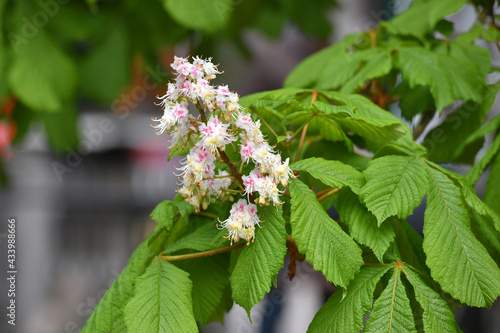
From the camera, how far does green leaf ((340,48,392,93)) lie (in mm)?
655

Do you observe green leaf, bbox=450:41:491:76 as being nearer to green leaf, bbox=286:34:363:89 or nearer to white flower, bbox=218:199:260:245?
green leaf, bbox=286:34:363:89

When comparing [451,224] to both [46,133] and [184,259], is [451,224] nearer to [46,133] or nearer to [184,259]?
[184,259]

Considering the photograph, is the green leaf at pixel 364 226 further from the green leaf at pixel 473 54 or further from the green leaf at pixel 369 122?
the green leaf at pixel 473 54

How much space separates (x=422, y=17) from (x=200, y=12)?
357 mm

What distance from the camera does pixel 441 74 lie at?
2.18 ft

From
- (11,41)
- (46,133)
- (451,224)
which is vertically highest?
(11,41)

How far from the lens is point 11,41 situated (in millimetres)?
986

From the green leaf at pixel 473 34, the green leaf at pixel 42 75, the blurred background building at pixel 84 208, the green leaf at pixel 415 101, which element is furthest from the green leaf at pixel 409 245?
the blurred background building at pixel 84 208

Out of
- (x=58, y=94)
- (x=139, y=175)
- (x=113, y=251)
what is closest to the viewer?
(x=58, y=94)

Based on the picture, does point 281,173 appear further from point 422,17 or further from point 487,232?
point 422,17

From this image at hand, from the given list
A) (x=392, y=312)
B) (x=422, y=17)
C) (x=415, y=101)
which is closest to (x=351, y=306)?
(x=392, y=312)

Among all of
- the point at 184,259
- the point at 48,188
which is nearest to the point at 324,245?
the point at 184,259

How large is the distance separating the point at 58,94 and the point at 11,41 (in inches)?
5.3

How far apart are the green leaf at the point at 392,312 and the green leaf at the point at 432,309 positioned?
15mm
